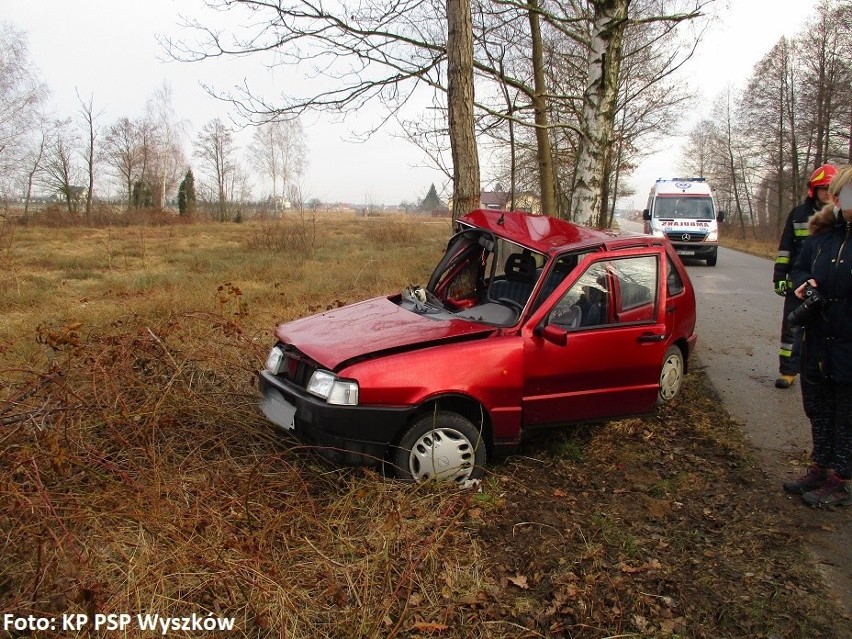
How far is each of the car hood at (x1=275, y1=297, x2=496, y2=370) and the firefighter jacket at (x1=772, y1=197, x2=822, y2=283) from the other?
3658 millimetres

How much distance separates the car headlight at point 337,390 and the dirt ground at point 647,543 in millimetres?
1108

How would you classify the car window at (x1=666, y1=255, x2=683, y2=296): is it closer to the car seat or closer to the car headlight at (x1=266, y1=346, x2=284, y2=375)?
the car seat

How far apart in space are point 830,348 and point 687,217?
56.7 ft

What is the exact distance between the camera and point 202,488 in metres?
3.70

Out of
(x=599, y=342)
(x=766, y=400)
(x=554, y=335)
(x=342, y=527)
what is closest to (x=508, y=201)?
(x=766, y=400)

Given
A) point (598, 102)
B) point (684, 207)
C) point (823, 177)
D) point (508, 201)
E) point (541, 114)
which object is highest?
point (541, 114)

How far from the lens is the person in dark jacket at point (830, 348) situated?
12.5 feet

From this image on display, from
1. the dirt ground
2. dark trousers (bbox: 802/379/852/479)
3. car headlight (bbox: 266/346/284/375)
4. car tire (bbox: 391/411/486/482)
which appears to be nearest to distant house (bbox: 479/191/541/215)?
the dirt ground

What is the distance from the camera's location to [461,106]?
283 inches

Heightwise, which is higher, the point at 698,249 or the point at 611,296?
the point at 698,249

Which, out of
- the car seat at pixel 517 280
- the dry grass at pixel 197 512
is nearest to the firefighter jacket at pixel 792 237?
the car seat at pixel 517 280

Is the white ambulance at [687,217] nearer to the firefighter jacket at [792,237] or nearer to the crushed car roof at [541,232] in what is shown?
the firefighter jacket at [792,237]

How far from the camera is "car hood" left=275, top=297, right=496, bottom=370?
3990 millimetres

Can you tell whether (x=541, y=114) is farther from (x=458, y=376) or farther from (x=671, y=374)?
(x=458, y=376)
